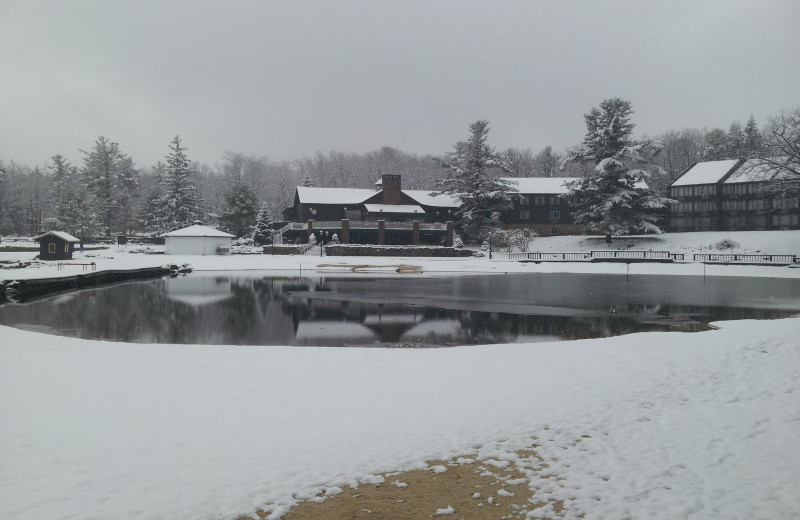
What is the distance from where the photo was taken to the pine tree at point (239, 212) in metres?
66.6

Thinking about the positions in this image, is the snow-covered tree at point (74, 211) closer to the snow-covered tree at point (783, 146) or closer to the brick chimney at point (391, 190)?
the brick chimney at point (391, 190)

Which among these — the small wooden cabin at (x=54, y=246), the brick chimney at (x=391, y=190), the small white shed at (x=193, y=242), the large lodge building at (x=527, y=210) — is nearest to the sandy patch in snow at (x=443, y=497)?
the small wooden cabin at (x=54, y=246)

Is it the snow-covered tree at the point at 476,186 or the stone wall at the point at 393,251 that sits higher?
the snow-covered tree at the point at 476,186

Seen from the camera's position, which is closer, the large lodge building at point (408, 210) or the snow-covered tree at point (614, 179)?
the snow-covered tree at point (614, 179)

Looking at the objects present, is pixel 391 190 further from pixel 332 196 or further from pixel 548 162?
pixel 548 162

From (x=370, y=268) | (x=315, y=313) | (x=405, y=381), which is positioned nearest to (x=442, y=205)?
(x=370, y=268)

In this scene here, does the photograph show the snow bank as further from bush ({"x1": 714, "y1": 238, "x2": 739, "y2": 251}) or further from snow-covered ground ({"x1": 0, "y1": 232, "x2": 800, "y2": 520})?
bush ({"x1": 714, "y1": 238, "x2": 739, "y2": 251})

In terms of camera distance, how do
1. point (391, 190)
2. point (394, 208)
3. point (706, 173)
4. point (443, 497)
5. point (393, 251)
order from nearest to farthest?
1. point (443, 497)
2. point (393, 251)
3. point (706, 173)
4. point (394, 208)
5. point (391, 190)

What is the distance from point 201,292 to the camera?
24.5 metres

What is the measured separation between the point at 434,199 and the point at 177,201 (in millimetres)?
35032

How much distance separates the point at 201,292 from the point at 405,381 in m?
18.9

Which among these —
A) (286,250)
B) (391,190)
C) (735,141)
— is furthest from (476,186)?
(735,141)

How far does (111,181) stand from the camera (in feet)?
261

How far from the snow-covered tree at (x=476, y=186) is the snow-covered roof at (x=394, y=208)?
4.23m
